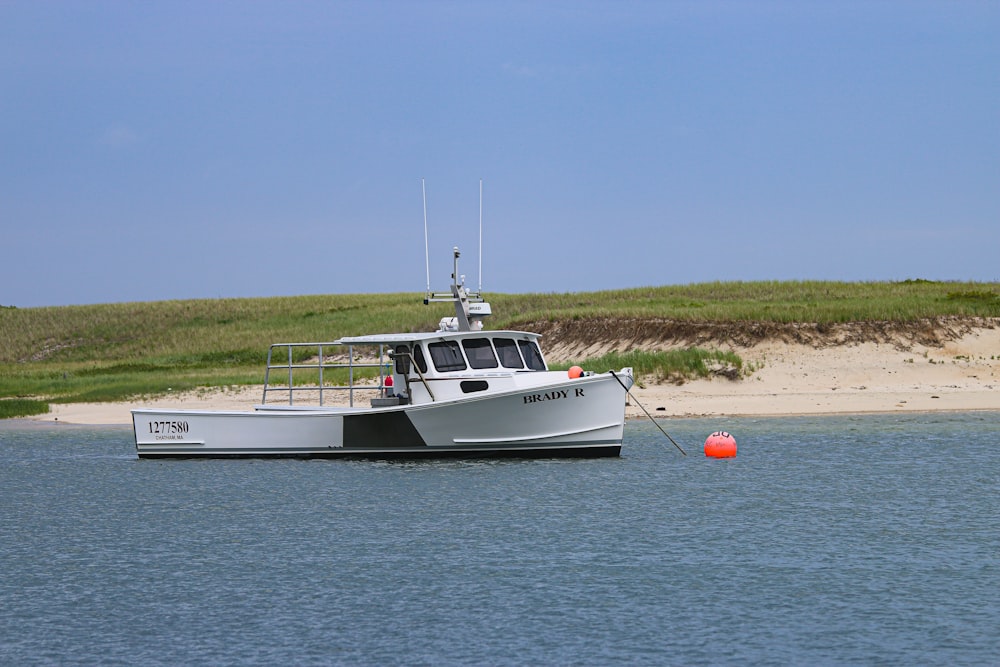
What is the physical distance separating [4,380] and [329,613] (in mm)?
53412

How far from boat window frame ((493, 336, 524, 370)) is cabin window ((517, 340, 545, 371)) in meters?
0.15

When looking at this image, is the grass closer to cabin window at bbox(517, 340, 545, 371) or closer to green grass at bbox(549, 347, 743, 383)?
green grass at bbox(549, 347, 743, 383)

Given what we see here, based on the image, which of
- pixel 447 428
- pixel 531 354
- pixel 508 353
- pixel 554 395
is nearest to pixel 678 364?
pixel 531 354

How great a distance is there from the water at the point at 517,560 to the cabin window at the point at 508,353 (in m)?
2.19

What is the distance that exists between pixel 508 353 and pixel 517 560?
35.0ft

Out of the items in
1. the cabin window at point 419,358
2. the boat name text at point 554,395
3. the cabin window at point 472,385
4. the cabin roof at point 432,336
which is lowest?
the boat name text at point 554,395

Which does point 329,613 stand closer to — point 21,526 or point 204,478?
point 21,526

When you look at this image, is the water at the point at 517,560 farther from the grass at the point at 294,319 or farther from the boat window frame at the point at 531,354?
the grass at the point at 294,319

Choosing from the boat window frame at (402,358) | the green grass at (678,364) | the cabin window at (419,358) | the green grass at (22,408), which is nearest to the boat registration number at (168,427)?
the boat window frame at (402,358)

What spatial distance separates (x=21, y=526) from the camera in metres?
21.6

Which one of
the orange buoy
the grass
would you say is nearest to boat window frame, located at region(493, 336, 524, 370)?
the orange buoy

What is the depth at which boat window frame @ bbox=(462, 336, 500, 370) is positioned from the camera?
90.3ft

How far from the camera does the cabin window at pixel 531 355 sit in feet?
92.3

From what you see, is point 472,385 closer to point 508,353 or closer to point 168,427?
point 508,353
